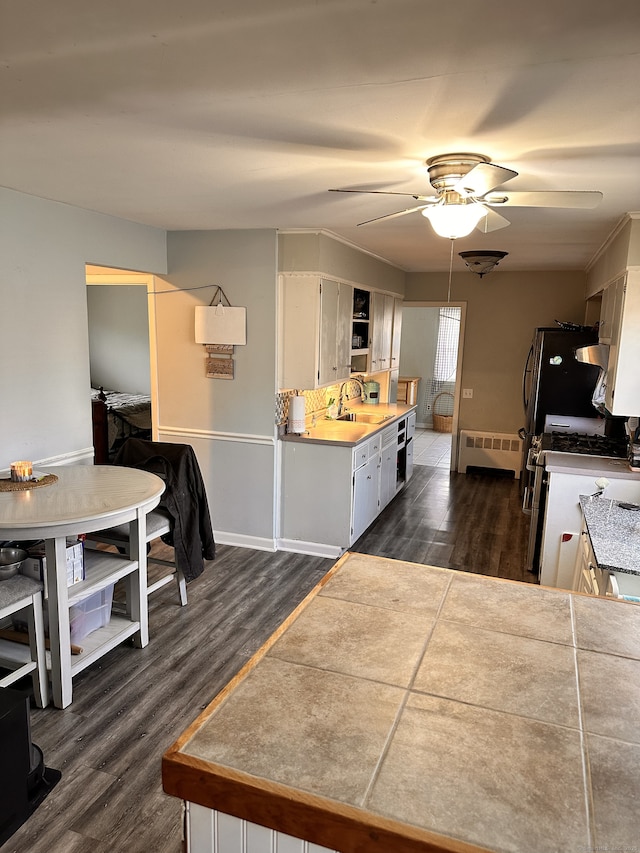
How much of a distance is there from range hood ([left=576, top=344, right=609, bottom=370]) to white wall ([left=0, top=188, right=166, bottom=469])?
3.35 metres

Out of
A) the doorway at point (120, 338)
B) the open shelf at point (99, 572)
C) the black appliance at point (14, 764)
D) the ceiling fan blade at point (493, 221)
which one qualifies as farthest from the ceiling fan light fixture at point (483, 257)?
the black appliance at point (14, 764)

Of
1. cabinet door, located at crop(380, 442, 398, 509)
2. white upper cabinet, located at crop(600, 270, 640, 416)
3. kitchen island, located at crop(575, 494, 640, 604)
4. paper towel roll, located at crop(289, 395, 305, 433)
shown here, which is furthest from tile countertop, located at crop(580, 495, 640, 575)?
cabinet door, located at crop(380, 442, 398, 509)

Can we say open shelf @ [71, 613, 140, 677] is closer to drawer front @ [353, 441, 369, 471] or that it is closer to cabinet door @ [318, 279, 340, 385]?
drawer front @ [353, 441, 369, 471]

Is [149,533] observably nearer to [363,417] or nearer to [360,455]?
[360,455]

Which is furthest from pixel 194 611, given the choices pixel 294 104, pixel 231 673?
pixel 294 104

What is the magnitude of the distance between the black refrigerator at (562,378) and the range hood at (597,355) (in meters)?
0.81

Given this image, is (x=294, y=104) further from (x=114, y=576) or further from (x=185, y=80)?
(x=114, y=576)

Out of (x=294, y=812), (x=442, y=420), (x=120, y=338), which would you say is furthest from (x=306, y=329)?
(x=442, y=420)

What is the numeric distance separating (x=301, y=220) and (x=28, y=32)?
2.56 meters

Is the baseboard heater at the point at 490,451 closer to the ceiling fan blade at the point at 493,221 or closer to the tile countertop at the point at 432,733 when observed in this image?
the ceiling fan blade at the point at 493,221

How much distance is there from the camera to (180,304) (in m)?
4.59

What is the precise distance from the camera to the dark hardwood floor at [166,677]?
2113 mm

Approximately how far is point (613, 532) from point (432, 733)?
2.11m

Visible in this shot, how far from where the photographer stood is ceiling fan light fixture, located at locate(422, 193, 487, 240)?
85.6 inches
